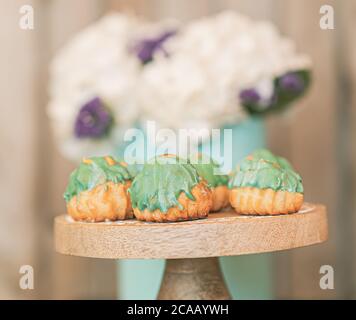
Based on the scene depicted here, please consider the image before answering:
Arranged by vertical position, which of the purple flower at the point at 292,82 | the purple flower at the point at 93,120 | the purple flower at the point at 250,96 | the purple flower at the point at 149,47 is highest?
the purple flower at the point at 149,47

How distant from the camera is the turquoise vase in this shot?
0.99 meters

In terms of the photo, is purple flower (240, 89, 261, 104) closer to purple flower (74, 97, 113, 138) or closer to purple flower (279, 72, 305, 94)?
purple flower (279, 72, 305, 94)

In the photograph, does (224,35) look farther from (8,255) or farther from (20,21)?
(8,255)

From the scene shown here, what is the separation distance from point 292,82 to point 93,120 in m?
0.33

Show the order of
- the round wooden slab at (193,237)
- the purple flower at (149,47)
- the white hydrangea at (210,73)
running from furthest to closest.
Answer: the purple flower at (149,47)
the white hydrangea at (210,73)
the round wooden slab at (193,237)

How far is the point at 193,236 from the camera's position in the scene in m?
0.61

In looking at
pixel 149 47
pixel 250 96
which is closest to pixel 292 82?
pixel 250 96

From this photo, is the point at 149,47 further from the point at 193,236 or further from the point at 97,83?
the point at 193,236

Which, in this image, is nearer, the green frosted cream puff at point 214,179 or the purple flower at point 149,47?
the green frosted cream puff at point 214,179

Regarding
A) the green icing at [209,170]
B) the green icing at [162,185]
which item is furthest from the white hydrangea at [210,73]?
the green icing at [162,185]

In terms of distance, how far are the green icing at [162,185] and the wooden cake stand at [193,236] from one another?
2cm

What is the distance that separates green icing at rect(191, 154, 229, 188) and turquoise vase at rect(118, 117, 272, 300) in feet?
0.75

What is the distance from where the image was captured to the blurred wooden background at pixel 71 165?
131 centimetres

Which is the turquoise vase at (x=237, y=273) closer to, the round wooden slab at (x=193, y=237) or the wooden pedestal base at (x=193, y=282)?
the wooden pedestal base at (x=193, y=282)
